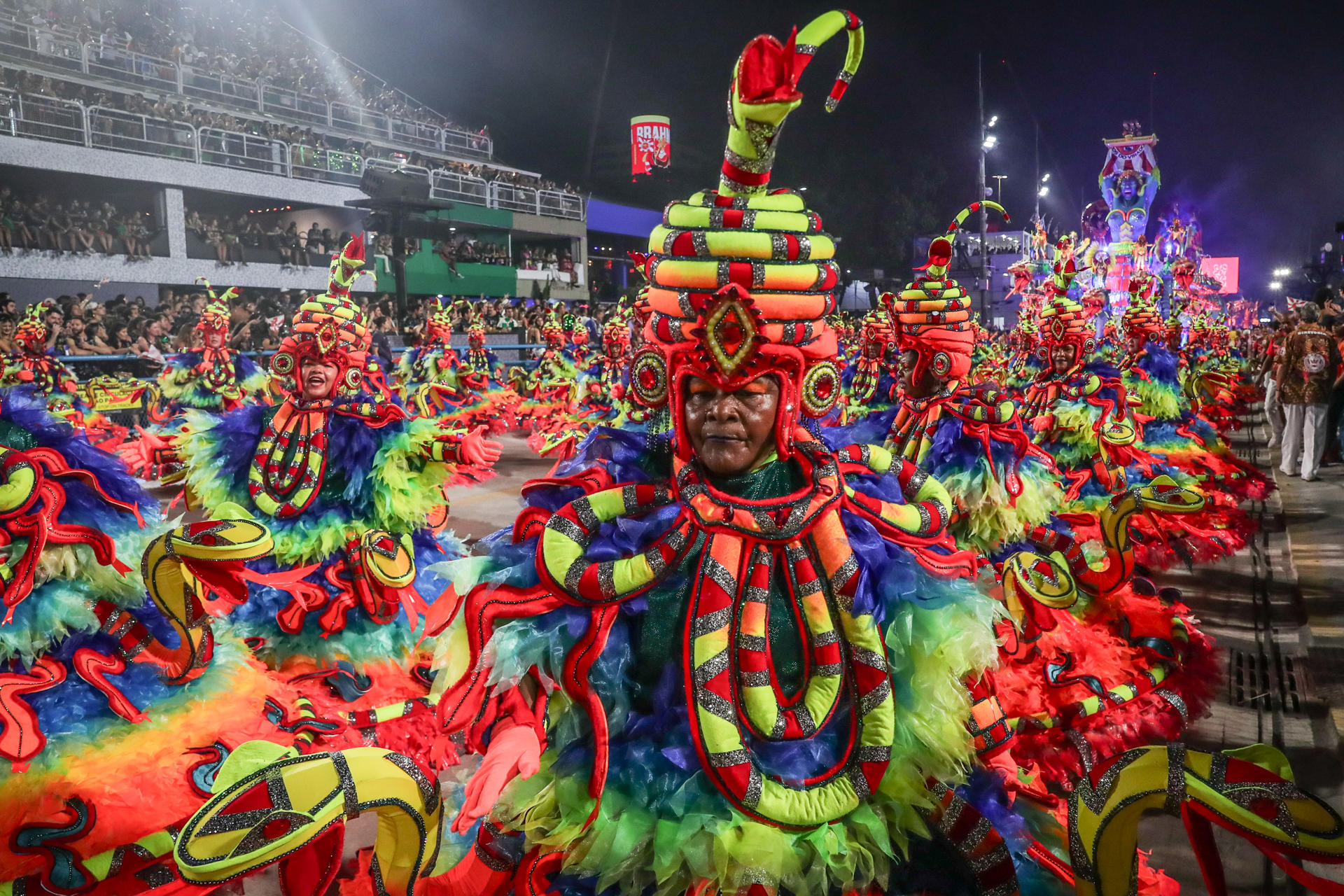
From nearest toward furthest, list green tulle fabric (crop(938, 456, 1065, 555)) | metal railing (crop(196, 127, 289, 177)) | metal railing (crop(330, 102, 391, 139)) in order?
green tulle fabric (crop(938, 456, 1065, 555)), metal railing (crop(196, 127, 289, 177)), metal railing (crop(330, 102, 391, 139))

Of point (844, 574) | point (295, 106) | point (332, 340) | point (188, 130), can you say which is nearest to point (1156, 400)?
point (332, 340)

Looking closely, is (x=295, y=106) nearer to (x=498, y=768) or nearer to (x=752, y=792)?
(x=498, y=768)

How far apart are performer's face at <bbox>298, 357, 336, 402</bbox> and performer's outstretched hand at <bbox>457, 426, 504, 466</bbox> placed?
2.39ft

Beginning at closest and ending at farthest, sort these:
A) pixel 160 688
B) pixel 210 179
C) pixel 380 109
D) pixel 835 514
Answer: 1. pixel 835 514
2. pixel 160 688
3. pixel 210 179
4. pixel 380 109

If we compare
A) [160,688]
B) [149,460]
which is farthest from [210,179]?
[160,688]

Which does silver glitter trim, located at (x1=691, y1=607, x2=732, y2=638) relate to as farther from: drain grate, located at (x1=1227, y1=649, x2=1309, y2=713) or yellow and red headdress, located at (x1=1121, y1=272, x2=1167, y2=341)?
yellow and red headdress, located at (x1=1121, y1=272, x2=1167, y2=341)

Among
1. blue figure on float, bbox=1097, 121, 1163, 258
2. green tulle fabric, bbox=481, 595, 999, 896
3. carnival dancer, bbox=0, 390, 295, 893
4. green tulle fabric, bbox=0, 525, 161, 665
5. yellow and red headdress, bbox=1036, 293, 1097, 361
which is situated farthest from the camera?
blue figure on float, bbox=1097, 121, 1163, 258

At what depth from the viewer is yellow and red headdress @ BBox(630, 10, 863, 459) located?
6.17ft

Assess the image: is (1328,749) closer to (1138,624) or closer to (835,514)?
(1138,624)

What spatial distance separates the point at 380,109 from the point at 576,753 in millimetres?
27766

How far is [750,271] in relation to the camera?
1.90 meters

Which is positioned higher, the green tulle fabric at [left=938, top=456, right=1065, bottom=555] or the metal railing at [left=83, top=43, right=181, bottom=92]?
the metal railing at [left=83, top=43, right=181, bottom=92]

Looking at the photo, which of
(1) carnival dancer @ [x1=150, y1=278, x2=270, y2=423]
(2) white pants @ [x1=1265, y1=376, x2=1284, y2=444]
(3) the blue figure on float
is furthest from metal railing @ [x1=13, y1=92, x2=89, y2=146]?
(3) the blue figure on float

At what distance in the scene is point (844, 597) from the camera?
2.04 meters
